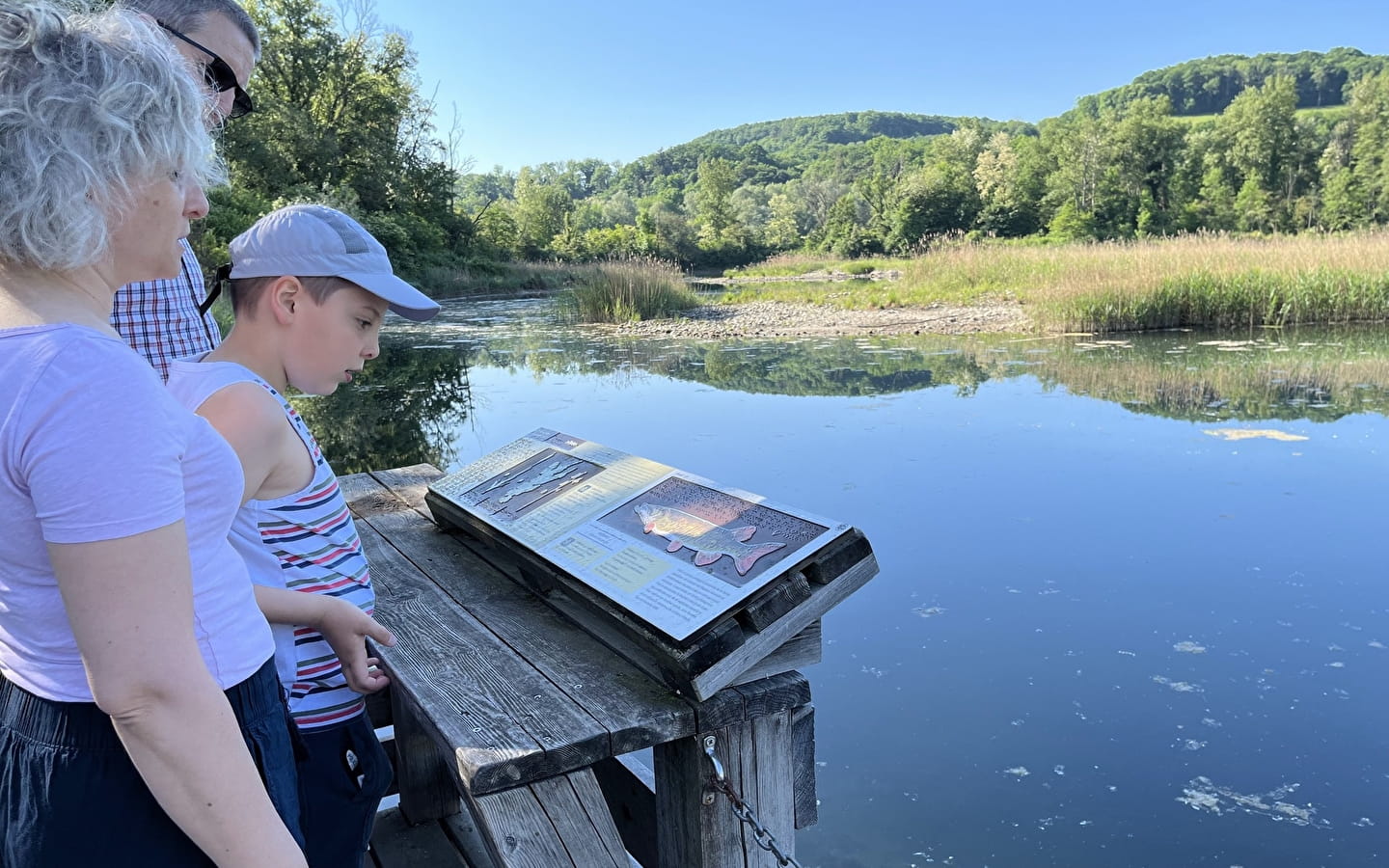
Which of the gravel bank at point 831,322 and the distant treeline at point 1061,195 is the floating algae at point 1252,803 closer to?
the gravel bank at point 831,322

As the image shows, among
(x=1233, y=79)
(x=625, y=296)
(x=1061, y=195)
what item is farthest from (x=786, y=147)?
(x=625, y=296)

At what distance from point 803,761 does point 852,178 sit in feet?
232

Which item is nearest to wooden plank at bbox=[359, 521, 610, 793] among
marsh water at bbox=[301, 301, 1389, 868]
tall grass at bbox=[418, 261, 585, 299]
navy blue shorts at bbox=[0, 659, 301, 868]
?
navy blue shorts at bbox=[0, 659, 301, 868]

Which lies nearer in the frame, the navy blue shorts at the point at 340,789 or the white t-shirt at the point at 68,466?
the white t-shirt at the point at 68,466

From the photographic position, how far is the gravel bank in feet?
42.0

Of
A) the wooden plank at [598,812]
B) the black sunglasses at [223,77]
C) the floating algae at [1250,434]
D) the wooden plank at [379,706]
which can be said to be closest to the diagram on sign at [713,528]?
the wooden plank at [598,812]

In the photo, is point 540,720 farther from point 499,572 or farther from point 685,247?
point 685,247

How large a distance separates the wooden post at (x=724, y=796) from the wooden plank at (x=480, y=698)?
0.21 meters

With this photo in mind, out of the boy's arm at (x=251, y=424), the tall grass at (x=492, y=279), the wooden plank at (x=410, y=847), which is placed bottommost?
the wooden plank at (x=410, y=847)

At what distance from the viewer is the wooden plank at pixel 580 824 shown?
1.21 meters

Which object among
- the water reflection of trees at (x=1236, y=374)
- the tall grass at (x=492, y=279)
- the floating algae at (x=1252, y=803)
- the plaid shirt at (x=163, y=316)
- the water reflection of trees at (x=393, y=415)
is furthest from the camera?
the tall grass at (x=492, y=279)

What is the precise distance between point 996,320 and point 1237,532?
9.16 meters

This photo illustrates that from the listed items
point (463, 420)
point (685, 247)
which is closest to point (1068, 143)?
point (685, 247)

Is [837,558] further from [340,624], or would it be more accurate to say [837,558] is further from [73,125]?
[73,125]
